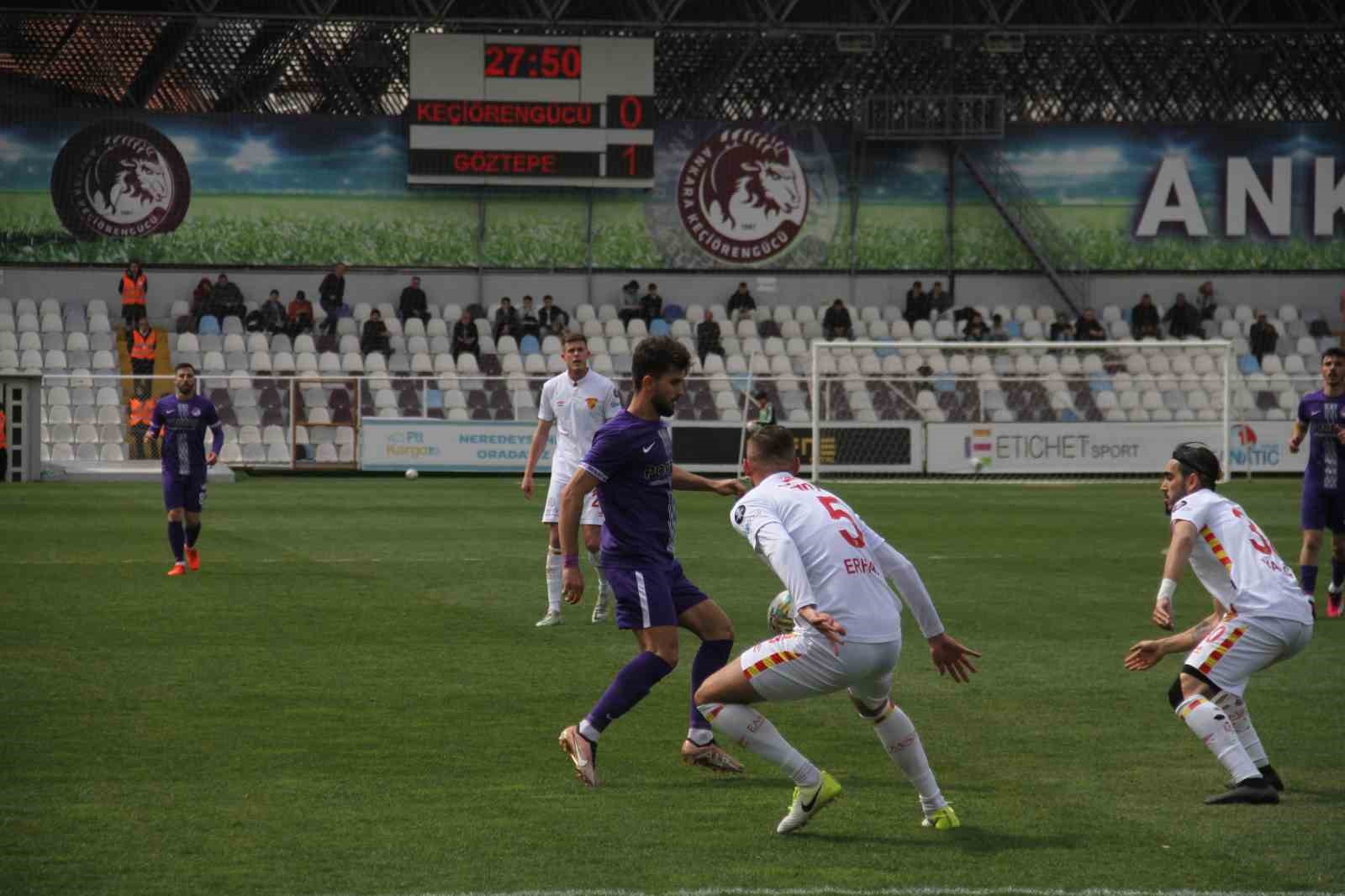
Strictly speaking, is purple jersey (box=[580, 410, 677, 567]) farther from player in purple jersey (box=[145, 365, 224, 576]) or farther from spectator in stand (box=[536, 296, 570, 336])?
spectator in stand (box=[536, 296, 570, 336])

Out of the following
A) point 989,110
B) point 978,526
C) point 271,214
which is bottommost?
point 978,526

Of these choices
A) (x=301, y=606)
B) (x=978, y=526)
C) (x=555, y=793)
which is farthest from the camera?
(x=978, y=526)

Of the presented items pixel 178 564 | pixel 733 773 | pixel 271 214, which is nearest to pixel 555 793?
pixel 733 773

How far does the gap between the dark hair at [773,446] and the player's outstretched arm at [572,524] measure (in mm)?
1098

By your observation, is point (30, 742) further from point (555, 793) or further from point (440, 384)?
point (440, 384)

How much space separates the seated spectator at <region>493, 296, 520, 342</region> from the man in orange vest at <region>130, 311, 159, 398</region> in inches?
287

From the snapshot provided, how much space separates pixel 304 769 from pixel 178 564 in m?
8.64

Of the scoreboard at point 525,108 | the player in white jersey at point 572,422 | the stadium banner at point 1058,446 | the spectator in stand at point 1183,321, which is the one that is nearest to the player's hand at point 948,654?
the player in white jersey at point 572,422

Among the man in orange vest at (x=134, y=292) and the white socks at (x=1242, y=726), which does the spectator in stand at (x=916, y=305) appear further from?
the white socks at (x=1242, y=726)

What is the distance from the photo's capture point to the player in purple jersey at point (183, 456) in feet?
51.1

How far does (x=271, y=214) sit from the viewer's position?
1523 inches

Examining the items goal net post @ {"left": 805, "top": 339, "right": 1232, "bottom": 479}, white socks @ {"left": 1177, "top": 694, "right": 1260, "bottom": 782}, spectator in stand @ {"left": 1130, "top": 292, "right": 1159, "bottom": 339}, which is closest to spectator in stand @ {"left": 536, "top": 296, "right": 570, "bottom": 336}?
goal net post @ {"left": 805, "top": 339, "right": 1232, "bottom": 479}

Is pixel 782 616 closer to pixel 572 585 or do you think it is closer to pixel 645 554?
pixel 645 554

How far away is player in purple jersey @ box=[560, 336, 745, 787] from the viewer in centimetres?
744
